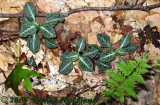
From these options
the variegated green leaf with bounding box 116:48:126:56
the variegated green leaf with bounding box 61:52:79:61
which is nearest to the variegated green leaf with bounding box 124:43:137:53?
the variegated green leaf with bounding box 116:48:126:56

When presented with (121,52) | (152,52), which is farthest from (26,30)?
(152,52)

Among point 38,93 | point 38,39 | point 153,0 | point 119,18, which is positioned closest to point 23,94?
point 38,93

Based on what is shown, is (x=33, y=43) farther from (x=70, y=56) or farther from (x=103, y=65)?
(x=103, y=65)

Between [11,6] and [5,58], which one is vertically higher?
[11,6]

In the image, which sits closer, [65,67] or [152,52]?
[65,67]

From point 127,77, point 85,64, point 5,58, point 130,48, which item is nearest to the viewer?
point 127,77

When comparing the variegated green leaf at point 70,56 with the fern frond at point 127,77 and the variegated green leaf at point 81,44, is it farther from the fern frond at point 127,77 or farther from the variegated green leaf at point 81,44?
the fern frond at point 127,77

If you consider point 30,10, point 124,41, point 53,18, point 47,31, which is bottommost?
point 124,41

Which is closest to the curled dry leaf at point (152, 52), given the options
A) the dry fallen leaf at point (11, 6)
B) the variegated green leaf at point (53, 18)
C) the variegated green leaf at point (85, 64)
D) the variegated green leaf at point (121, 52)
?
the variegated green leaf at point (121, 52)

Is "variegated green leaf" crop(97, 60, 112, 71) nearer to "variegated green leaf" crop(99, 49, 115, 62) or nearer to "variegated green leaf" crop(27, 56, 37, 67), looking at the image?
"variegated green leaf" crop(99, 49, 115, 62)
